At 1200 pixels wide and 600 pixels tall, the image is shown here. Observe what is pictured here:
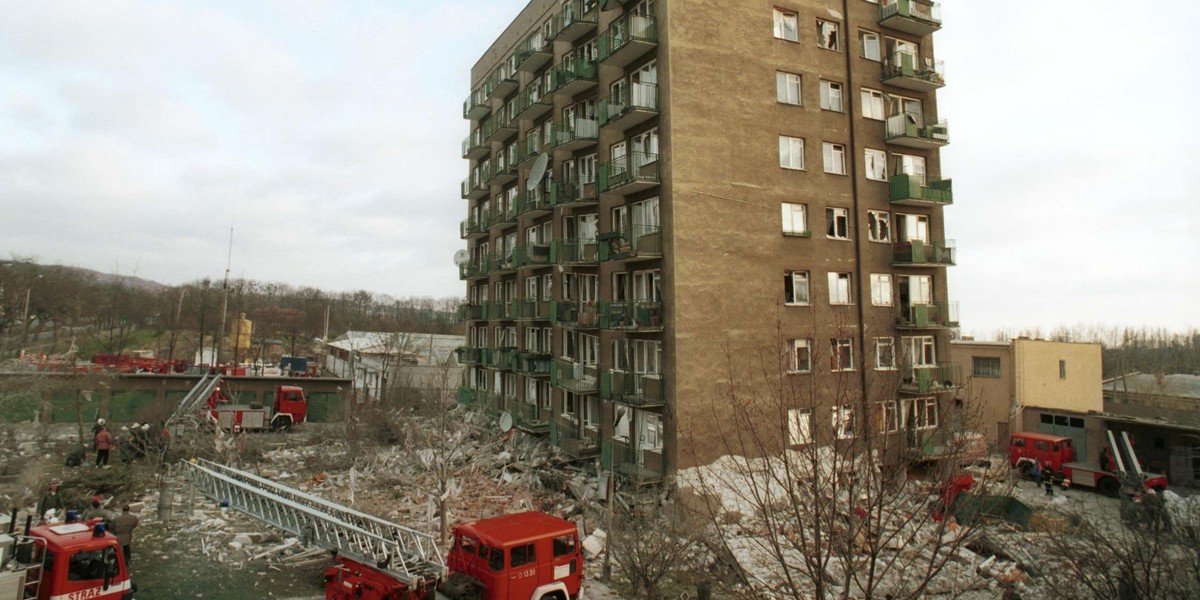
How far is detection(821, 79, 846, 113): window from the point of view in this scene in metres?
24.6

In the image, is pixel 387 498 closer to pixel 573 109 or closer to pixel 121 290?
pixel 573 109

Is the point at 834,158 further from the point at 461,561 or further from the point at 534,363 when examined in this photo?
the point at 461,561

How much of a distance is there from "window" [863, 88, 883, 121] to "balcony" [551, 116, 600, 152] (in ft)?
36.2

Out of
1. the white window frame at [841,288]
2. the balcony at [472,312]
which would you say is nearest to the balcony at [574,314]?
the white window frame at [841,288]

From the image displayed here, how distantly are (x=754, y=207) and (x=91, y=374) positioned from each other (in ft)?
128

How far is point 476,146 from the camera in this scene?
40.1 metres

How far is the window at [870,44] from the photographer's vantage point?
84.7 ft

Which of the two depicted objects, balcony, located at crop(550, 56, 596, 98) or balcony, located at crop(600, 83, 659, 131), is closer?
balcony, located at crop(600, 83, 659, 131)

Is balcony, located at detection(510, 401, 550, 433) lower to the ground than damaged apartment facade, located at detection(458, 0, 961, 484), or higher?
lower

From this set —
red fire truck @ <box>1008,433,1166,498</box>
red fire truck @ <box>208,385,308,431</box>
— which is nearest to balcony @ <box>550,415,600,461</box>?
red fire truck @ <box>208,385,308,431</box>

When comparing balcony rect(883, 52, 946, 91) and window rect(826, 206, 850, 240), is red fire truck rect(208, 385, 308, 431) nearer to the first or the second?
window rect(826, 206, 850, 240)

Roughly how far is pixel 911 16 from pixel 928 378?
14.9 meters

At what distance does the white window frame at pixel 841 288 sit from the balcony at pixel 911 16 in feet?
35.9

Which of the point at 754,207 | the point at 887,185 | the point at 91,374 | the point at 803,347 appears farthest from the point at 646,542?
the point at 91,374
